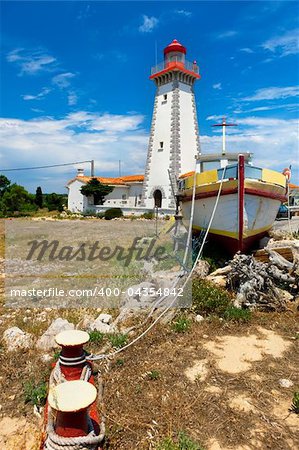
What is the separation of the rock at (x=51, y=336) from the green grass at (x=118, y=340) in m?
0.78

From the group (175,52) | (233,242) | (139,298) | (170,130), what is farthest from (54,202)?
(139,298)

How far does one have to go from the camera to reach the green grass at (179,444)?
2.91 m

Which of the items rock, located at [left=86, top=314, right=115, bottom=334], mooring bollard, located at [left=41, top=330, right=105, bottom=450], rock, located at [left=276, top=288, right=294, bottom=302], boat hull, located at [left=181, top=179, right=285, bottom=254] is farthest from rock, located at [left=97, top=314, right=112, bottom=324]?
boat hull, located at [left=181, top=179, right=285, bottom=254]

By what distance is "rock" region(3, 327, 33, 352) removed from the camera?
198 inches

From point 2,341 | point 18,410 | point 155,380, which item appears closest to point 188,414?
point 155,380

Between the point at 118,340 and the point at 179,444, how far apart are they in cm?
211

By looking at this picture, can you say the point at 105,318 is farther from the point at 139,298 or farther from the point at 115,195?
the point at 115,195

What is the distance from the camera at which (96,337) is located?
5094 mm

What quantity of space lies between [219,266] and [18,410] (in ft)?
21.2

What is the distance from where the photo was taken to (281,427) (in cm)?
323

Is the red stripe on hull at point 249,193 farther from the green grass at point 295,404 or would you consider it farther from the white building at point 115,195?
the white building at point 115,195

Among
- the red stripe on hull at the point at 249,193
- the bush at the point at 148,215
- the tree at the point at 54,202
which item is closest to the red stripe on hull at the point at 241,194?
the red stripe on hull at the point at 249,193

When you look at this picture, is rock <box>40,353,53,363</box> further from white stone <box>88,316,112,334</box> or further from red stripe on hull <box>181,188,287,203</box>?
red stripe on hull <box>181,188,287,203</box>

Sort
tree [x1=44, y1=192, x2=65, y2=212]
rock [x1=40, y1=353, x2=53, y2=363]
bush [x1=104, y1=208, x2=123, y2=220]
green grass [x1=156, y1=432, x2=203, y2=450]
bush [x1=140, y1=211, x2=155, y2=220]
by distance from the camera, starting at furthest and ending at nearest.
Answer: tree [x1=44, y1=192, x2=65, y2=212]
bush [x1=104, y1=208, x2=123, y2=220]
bush [x1=140, y1=211, x2=155, y2=220]
rock [x1=40, y1=353, x2=53, y2=363]
green grass [x1=156, y1=432, x2=203, y2=450]
